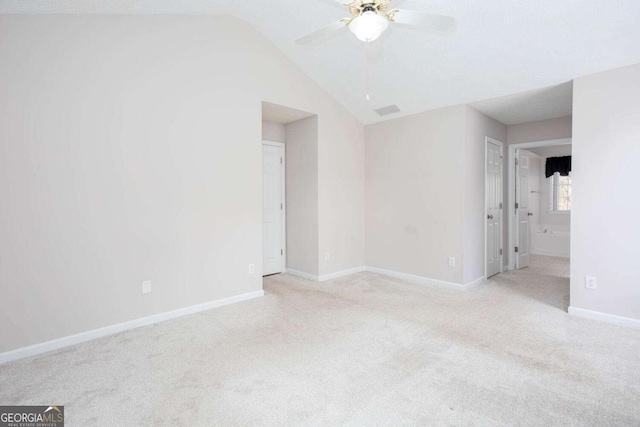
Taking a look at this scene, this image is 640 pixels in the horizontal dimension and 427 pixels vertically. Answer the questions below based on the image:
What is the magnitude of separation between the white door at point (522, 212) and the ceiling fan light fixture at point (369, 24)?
434cm

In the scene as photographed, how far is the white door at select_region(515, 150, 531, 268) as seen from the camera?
5419mm

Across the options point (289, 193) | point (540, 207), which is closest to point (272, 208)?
point (289, 193)

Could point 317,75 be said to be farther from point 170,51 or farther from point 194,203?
point 194,203

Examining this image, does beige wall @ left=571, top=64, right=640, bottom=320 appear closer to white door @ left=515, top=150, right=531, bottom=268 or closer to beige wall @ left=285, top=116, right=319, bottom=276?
white door @ left=515, top=150, right=531, bottom=268

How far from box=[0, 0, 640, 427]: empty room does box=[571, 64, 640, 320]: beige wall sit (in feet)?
0.06

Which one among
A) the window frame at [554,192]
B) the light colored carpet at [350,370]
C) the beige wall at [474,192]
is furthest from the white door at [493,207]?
the window frame at [554,192]

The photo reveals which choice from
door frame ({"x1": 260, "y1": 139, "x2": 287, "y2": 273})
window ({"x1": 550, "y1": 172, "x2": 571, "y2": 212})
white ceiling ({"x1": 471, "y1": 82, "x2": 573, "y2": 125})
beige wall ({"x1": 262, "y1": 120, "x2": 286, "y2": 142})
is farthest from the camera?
window ({"x1": 550, "y1": 172, "x2": 571, "y2": 212})

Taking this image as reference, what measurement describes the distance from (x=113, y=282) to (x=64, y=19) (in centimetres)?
221

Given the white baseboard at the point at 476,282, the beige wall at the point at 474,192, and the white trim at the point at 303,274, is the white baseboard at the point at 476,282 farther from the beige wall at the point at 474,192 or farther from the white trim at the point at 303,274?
the white trim at the point at 303,274

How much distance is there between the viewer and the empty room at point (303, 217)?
81.5 inches

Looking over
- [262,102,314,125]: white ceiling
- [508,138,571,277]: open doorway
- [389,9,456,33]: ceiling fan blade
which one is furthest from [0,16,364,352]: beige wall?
[508,138,571,277]: open doorway

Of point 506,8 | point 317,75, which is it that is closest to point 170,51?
point 317,75

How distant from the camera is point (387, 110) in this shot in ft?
15.5

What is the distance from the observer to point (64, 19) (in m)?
2.69
